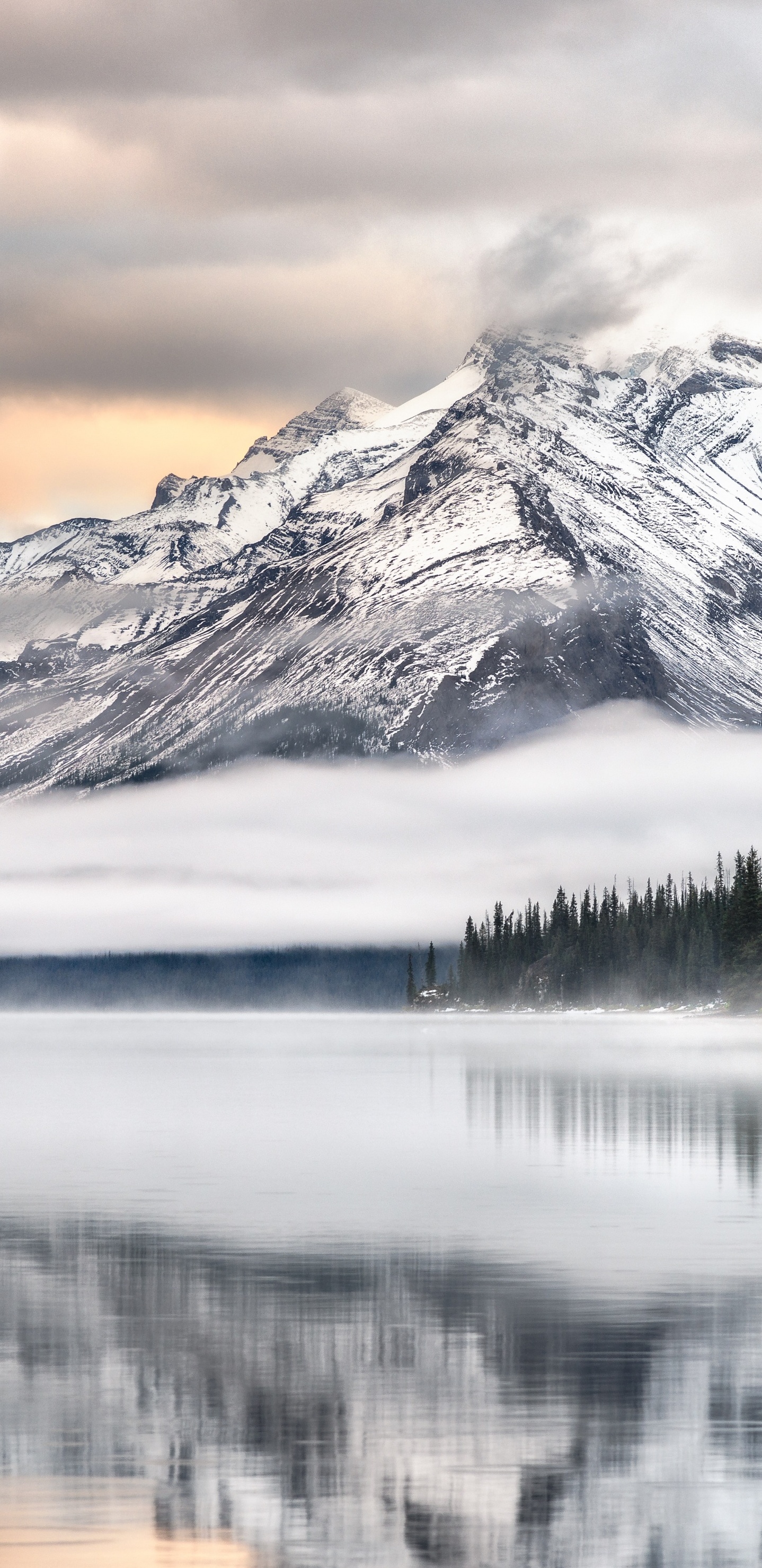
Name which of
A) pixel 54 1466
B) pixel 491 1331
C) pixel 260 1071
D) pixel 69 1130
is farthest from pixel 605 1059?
pixel 54 1466

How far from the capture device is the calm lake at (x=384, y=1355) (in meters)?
23.4

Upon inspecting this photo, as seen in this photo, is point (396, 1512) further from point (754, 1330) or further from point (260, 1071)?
point (260, 1071)

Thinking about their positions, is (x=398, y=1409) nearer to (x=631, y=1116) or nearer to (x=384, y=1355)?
(x=384, y=1355)

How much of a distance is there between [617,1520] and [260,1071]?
128442 millimetres

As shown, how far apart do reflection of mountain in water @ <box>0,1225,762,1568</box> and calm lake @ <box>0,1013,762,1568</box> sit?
2.5 inches

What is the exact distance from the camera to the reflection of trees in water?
7012 centimetres

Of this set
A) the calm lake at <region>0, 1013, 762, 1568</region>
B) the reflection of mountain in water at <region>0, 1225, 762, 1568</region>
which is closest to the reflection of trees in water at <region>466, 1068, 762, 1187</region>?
the calm lake at <region>0, 1013, 762, 1568</region>

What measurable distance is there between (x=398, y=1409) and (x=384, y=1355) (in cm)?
378

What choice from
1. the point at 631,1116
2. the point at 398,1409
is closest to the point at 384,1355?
the point at 398,1409

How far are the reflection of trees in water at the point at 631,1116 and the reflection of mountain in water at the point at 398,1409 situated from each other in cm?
2406

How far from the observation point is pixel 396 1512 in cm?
2375

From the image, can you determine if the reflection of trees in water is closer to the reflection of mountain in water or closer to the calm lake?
the calm lake

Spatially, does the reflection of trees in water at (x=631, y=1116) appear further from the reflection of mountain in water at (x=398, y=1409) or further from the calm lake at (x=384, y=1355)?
the reflection of mountain in water at (x=398, y=1409)

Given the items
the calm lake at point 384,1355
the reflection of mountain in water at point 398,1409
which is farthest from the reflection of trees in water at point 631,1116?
the reflection of mountain in water at point 398,1409
